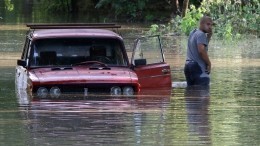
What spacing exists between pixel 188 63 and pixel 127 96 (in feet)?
7.74

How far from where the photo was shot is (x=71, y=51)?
16000 mm

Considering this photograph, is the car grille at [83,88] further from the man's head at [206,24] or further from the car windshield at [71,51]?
the man's head at [206,24]

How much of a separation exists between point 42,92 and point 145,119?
100.0 inches

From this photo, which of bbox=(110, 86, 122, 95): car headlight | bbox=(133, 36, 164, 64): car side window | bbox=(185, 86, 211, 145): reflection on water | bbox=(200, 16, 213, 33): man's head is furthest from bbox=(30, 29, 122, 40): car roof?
bbox=(133, 36, 164, 64): car side window

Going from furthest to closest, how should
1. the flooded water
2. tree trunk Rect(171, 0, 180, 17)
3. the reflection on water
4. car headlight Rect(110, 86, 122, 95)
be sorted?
tree trunk Rect(171, 0, 180, 17) → car headlight Rect(110, 86, 122, 95) → the reflection on water → the flooded water

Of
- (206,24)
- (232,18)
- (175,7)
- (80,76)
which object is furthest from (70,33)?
(175,7)

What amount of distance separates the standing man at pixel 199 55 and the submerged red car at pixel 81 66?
2.13 ft

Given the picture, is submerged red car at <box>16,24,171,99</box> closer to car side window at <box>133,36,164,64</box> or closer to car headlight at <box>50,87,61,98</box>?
car headlight at <box>50,87,61,98</box>

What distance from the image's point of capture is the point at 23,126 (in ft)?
40.3

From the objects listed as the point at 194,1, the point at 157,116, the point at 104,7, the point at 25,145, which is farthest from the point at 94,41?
the point at 104,7

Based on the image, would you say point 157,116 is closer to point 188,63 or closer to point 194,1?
point 188,63

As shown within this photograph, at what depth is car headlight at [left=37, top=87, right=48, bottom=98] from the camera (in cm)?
1491

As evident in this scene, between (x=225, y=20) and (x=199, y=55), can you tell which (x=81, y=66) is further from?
(x=225, y=20)

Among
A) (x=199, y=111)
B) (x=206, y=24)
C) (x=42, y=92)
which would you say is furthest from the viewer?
(x=206, y=24)
